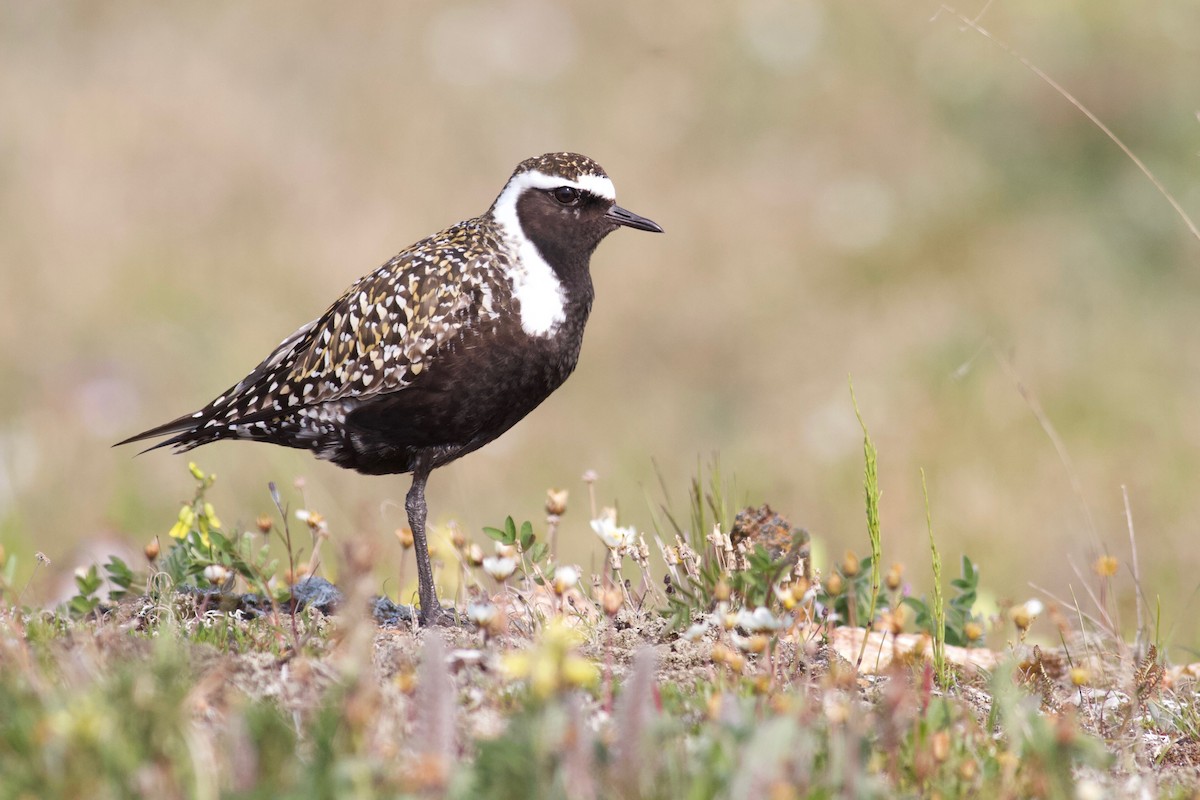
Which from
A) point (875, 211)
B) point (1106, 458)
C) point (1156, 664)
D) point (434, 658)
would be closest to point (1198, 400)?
point (1106, 458)

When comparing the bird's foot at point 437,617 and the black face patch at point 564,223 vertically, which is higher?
the black face patch at point 564,223

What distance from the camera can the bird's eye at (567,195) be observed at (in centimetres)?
606

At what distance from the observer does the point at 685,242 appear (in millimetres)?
14219

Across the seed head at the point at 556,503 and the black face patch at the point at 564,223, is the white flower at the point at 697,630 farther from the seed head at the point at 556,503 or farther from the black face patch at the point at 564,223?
the black face patch at the point at 564,223

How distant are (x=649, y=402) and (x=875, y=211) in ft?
11.2

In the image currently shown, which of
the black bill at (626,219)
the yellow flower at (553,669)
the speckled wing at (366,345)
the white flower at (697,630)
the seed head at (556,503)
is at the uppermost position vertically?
the black bill at (626,219)

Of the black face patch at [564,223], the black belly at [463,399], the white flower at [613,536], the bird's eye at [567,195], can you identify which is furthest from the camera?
the bird's eye at [567,195]

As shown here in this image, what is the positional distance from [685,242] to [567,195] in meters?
8.25

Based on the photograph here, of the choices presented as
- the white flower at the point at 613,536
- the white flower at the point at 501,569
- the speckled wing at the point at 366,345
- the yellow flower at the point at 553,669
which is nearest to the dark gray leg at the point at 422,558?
the speckled wing at the point at 366,345

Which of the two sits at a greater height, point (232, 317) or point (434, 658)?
point (232, 317)

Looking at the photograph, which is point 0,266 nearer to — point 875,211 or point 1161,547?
point 875,211

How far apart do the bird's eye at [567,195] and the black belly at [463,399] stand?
68 cm

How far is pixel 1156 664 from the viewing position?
187 inches

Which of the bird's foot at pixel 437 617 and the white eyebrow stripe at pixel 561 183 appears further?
the white eyebrow stripe at pixel 561 183
